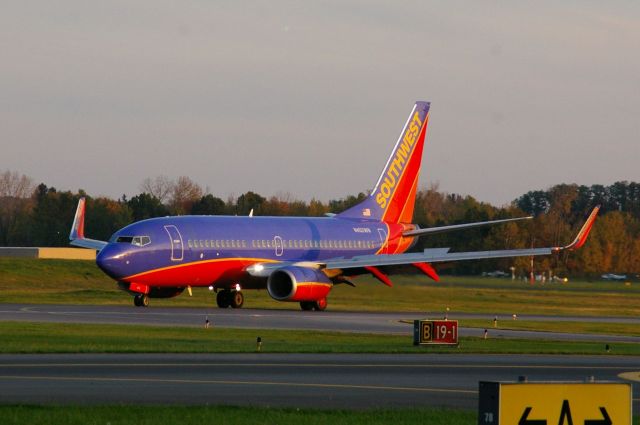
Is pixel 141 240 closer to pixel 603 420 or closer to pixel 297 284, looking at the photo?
pixel 297 284

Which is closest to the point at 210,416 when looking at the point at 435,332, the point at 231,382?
the point at 231,382

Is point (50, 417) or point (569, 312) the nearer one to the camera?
point (50, 417)

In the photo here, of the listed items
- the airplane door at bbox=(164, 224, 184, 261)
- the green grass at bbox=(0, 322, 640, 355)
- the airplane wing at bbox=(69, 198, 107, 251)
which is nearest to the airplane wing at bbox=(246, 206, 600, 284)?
the airplane door at bbox=(164, 224, 184, 261)

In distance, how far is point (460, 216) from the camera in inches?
4897

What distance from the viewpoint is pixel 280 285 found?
59.2 metres

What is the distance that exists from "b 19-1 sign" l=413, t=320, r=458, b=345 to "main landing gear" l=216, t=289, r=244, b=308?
25.1 m

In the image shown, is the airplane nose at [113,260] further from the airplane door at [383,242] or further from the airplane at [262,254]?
the airplane door at [383,242]

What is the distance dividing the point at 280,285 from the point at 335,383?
34.4 metres

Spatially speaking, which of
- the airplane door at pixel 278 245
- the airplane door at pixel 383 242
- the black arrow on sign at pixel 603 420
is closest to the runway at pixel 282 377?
the black arrow on sign at pixel 603 420

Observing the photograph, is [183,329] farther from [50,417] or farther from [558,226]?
[558,226]

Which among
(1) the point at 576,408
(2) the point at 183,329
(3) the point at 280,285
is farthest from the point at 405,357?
(3) the point at 280,285

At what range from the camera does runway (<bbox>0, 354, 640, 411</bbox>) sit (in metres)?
21.8

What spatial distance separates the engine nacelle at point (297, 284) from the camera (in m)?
58.0

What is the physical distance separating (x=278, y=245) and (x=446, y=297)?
26.6ft
